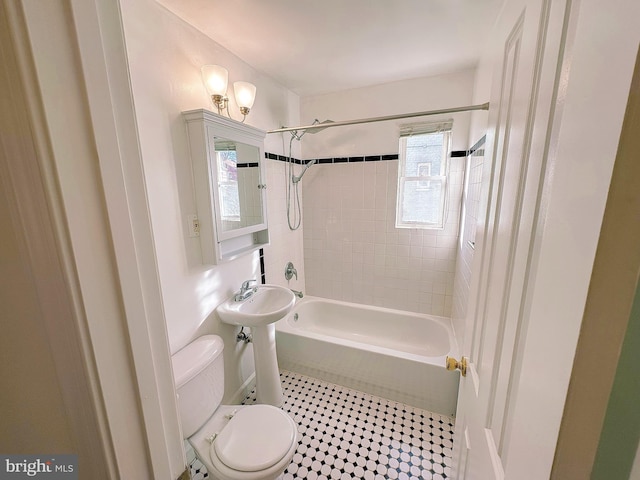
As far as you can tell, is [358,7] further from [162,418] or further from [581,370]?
[162,418]

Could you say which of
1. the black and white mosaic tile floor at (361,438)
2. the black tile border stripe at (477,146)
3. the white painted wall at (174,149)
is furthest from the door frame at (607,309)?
the black and white mosaic tile floor at (361,438)

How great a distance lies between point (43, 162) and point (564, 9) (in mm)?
806

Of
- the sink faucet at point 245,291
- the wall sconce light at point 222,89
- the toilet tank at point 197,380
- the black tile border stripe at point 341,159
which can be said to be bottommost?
the toilet tank at point 197,380

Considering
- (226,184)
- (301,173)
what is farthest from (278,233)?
(226,184)

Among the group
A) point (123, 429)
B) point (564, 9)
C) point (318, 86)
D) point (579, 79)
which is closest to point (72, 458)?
point (123, 429)

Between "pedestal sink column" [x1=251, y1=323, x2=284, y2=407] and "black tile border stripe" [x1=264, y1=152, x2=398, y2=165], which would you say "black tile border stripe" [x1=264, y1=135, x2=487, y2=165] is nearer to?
"black tile border stripe" [x1=264, y1=152, x2=398, y2=165]

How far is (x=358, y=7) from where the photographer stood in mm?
1292

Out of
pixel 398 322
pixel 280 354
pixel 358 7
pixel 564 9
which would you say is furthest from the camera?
pixel 398 322

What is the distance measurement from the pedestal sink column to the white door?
1.26 meters

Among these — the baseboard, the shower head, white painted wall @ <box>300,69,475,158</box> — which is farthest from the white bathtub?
white painted wall @ <box>300,69,475,158</box>

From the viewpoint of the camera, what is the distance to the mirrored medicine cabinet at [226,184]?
1.42m

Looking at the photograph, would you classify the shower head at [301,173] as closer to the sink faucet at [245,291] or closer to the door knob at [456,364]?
the sink faucet at [245,291]

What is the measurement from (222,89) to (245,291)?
1315mm

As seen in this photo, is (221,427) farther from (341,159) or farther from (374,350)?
(341,159)
